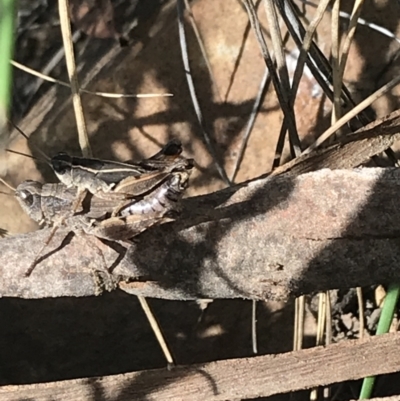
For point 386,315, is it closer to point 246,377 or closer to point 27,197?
point 246,377

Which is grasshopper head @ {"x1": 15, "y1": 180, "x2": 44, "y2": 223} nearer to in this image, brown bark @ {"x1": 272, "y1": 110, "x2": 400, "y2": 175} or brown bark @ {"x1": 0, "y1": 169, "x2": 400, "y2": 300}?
brown bark @ {"x1": 0, "y1": 169, "x2": 400, "y2": 300}

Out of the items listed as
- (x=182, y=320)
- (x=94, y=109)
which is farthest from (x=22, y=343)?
(x=94, y=109)

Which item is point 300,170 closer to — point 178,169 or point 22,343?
point 178,169

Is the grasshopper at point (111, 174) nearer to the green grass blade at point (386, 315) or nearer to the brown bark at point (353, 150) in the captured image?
the brown bark at point (353, 150)

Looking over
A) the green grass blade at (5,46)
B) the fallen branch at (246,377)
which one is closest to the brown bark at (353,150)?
the fallen branch at (246,377)

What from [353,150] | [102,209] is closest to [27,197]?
[102,209]

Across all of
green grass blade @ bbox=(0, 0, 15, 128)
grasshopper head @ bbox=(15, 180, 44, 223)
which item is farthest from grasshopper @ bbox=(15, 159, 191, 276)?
green grass blade @ bbox=(0, 0, 15, 128)

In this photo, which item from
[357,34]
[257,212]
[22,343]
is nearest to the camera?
[257,212]
